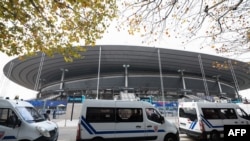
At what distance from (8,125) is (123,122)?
→ 13.6 feet

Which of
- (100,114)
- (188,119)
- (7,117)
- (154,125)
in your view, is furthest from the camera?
(188,119)

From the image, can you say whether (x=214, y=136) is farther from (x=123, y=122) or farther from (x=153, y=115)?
(x=123, y=122)

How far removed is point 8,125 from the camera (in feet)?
18.3

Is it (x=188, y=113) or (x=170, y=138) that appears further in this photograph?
(x=188, y=113)

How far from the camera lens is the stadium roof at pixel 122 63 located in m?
35.5

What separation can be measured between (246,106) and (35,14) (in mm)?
20062

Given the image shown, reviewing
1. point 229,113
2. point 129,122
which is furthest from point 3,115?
point 229,113

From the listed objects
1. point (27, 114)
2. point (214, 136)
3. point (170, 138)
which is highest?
point (27, 114)

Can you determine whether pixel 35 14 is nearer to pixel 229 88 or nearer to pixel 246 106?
pixel 246 106

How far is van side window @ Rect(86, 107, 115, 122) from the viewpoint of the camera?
271 inches

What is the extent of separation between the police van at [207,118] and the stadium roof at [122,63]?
25.9 meters

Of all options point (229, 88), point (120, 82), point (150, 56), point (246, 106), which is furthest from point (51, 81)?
point (229, 88)

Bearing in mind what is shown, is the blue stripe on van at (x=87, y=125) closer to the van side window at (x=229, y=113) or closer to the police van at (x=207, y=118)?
the police van at (x=207, y=118)

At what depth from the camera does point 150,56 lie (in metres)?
36.9
